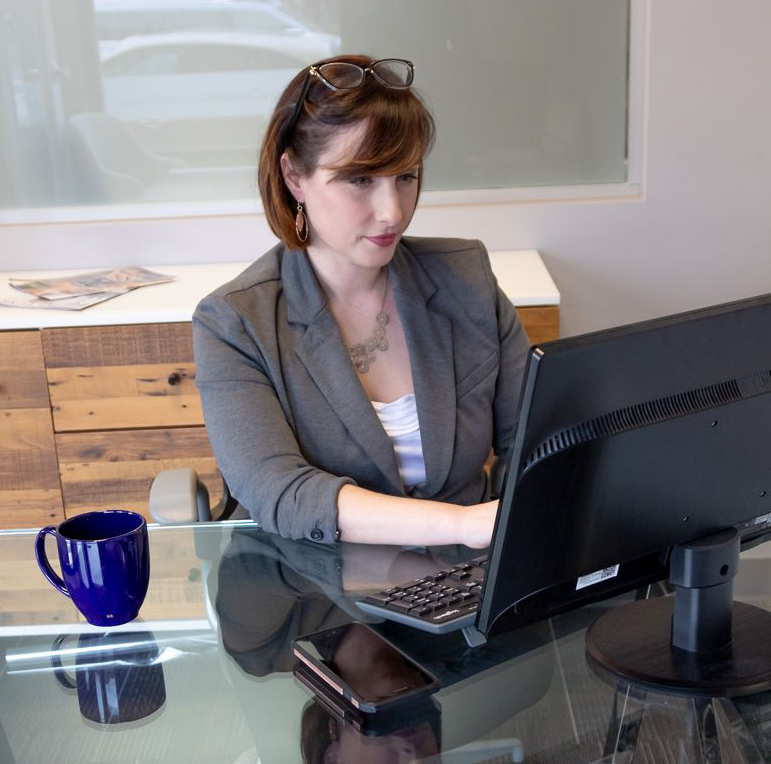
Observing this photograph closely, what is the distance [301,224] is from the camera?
6.15 feet

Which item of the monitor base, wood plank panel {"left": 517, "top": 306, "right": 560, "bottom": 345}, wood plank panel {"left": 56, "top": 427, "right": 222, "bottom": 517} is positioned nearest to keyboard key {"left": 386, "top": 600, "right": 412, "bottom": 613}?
the monitor base

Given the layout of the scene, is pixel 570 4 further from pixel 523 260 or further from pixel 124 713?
pixel 124 713

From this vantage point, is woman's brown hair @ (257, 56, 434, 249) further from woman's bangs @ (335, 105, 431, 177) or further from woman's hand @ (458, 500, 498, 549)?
woman's hand @ (458, 500, 498, 549)

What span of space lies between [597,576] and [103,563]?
1.87 feet

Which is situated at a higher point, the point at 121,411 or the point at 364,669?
the point at 364,669

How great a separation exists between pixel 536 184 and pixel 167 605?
84.7 inches

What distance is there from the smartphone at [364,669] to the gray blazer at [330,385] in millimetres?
354

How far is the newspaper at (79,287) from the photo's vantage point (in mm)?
2791

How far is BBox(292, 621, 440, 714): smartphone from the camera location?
1042mm

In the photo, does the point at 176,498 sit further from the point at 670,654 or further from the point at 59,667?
the point at 670,654

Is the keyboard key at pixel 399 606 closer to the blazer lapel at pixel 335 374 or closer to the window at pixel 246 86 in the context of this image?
the blazer lapel at pixel 335 374

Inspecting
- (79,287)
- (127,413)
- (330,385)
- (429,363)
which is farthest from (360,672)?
(79,287)

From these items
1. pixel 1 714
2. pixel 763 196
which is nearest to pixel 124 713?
pixel 1 714

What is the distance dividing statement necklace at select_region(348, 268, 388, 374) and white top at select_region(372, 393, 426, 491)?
77mm
